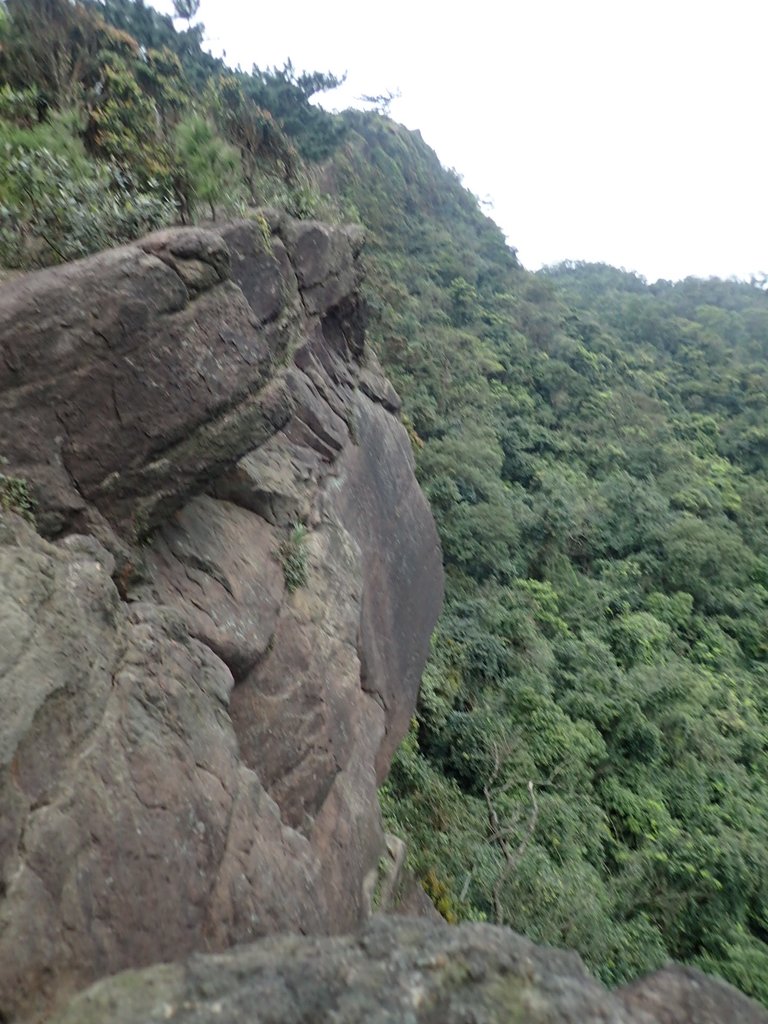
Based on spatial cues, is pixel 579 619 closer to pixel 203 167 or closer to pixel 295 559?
pixel 295 559

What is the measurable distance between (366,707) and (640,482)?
19.2m

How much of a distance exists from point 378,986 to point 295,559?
411 cm

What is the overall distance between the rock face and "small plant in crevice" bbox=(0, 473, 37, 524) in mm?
85

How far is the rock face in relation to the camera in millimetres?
3479

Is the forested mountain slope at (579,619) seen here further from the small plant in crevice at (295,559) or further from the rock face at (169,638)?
the small plant in crevice at (295,559)

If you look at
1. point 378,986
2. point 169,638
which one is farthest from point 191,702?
point 378,986

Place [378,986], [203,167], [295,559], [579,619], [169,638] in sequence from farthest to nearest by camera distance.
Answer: [579,619] → [203,167] → [295,559] → [169,638] → [378,986]

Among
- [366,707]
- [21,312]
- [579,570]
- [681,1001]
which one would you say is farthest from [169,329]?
[579,570]

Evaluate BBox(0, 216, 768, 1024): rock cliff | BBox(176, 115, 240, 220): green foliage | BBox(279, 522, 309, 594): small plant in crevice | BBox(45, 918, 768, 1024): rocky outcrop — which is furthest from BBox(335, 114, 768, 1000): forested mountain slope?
BBox(176, 115, 240, 220): green foliage

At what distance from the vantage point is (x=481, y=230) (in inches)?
1783

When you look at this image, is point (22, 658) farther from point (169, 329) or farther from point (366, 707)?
point (366, 707)

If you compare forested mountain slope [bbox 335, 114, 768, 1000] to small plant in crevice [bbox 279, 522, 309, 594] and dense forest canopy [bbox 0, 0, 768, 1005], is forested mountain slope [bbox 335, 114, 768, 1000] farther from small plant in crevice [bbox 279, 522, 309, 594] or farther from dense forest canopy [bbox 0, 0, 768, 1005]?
small plant in crevice [bbox 279, 522, 309, 594]

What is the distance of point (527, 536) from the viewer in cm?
1952

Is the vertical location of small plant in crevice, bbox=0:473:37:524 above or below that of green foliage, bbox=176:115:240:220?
below
